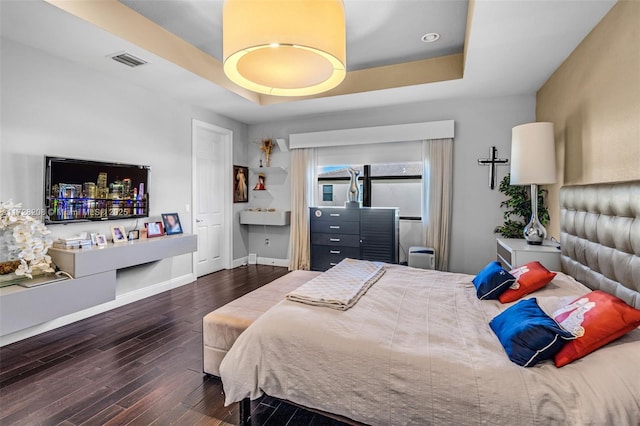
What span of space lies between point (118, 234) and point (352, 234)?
2.99 metres

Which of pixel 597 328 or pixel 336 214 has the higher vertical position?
pixel 336 214

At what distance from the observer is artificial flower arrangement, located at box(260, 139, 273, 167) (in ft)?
18.5

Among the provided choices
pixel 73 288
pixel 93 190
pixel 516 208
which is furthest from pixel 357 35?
pixel 73 288

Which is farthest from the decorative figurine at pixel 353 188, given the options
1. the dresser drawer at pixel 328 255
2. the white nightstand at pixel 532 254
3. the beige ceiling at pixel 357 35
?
the white nightstand at pixel 532 254

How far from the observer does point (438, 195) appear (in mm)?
4543

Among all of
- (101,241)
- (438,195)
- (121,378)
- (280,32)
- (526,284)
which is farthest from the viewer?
(438,195)

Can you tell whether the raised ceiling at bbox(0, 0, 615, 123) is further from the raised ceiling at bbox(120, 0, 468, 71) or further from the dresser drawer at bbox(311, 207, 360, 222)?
the dresser drawer at bbox(311, 207, 360, 222)

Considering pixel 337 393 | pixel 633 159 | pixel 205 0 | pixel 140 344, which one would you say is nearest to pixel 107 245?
pixel 140 344

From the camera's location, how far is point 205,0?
2658 mm

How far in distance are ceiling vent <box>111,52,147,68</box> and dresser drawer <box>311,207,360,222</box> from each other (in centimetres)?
290

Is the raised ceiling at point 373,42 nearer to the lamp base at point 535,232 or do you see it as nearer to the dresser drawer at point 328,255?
the lamp base at point 535,232

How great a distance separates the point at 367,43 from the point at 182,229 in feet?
11.1

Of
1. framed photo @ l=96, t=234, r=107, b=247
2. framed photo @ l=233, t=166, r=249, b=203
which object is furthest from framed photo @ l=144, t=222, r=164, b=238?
framed photo @ l=233, t=166, r=249, b=203

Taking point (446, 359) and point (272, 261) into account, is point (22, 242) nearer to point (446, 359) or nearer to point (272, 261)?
point (446, 359)
